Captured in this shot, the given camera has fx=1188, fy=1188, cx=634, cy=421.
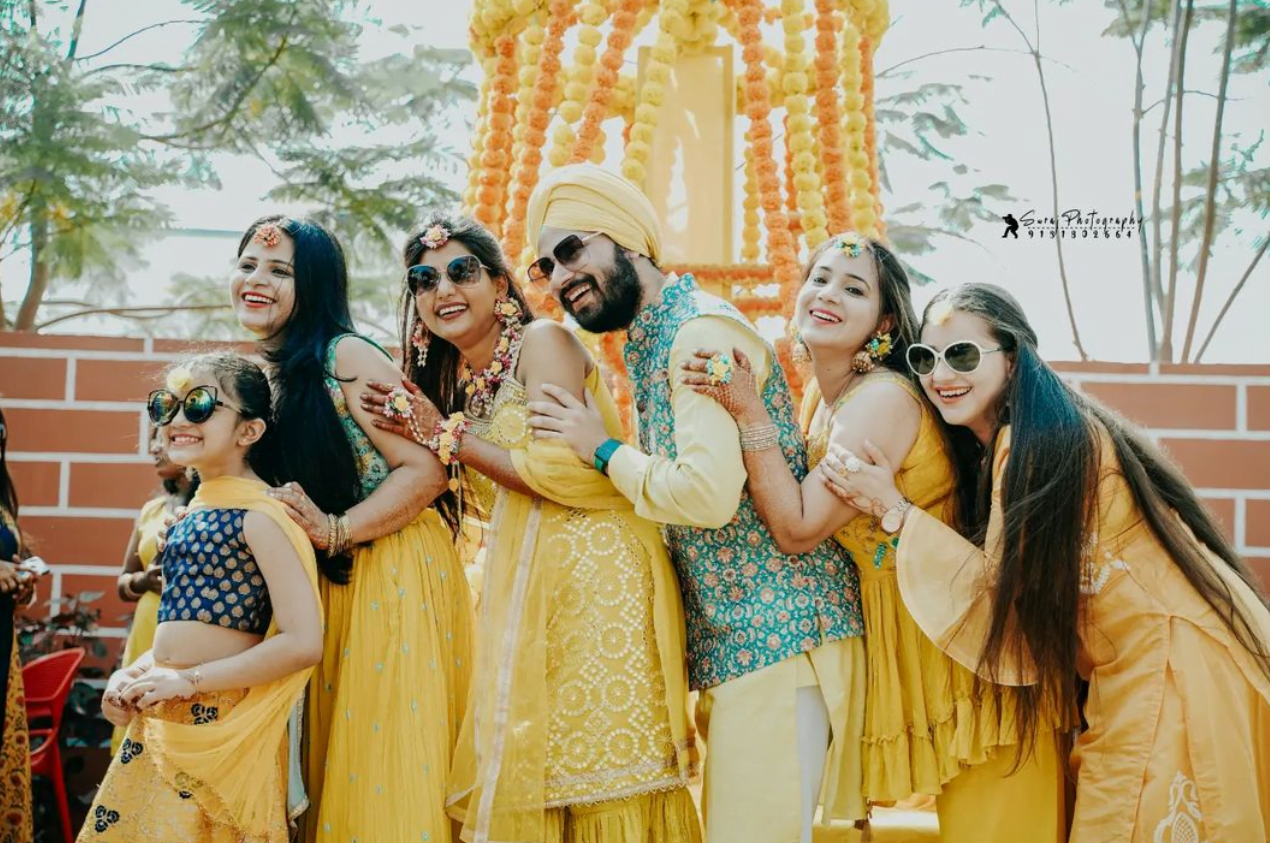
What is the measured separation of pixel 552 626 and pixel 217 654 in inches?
29.5

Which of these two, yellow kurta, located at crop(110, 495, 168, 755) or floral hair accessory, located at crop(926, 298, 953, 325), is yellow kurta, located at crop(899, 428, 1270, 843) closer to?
floral hair accessory, located at crop(926, 298, 953, 325)

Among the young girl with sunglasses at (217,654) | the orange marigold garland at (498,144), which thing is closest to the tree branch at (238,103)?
the orange marigold garland at (498,144)

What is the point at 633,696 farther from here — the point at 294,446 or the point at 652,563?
the point at 294,446

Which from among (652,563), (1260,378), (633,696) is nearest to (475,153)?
(652,563)

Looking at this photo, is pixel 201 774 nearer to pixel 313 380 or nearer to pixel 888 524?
pixel 313 380

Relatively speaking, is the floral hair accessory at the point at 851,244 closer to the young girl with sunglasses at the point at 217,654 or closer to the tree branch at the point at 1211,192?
the young girl with sunglasses at the point at 217,654

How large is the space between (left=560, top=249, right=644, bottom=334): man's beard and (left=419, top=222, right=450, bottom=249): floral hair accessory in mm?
358

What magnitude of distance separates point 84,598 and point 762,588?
330 cm

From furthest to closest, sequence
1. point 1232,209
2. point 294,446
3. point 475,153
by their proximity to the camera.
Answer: point 1232,209
point 475,153
point 294,446

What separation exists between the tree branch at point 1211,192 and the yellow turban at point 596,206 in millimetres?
4782

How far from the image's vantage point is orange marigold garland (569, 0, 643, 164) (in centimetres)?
379

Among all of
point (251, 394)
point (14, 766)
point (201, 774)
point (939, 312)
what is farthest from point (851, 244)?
point (14, 766)

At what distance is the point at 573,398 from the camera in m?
2.82

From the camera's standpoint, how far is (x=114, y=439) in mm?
4934
